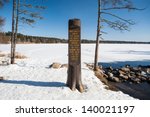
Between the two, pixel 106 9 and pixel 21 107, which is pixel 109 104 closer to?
pixel 21 107

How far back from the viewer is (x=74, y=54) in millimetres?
11516

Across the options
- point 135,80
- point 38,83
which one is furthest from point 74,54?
point 135,80

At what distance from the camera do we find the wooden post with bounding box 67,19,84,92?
1134cm

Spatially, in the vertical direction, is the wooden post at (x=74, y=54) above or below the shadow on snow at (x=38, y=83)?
above

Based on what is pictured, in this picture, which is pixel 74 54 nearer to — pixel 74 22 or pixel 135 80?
pixel 74 22

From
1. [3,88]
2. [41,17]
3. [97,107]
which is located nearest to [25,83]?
[3,88]

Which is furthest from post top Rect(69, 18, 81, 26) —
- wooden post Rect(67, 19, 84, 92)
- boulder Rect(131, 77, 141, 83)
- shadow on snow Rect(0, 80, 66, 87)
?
boulder Rect(131, 77, 141, 83)

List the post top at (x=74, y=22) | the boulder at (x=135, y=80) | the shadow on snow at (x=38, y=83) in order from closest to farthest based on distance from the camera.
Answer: the post top at (x=74, y=22)
the shadow on snow at (x=38, y=83)
the boulder at (x=135, y=80)

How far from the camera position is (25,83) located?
1250cm

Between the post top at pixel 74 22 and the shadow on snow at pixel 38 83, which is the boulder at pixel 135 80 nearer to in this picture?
the shadow on snow at pixel 38 83

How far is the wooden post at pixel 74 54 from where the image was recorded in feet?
37.2

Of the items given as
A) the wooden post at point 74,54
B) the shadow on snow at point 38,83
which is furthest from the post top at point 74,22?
the shadow on snow at point 38,83

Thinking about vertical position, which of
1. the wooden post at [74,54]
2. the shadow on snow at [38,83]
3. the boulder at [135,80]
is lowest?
the boulder at [135,80]

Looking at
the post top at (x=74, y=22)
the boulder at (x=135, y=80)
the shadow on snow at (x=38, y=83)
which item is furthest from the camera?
the boulder at (x=135, y=80)
